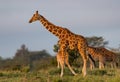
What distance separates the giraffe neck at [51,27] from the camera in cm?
1936

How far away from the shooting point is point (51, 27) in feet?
64.8

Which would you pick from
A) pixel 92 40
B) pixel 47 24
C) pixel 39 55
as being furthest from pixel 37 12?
pixel 39 55

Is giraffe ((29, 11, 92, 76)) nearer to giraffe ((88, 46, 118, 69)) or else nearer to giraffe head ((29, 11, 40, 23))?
giraffe head ((29, 11, 40, 23))

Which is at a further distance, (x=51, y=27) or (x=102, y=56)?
(x=102, y=56)

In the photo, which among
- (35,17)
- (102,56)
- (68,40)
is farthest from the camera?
(102,56)

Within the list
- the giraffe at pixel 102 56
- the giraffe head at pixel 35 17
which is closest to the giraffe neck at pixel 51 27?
the giraffe head at pixel 35 17

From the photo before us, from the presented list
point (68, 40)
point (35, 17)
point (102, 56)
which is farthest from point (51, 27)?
point (102, 56)

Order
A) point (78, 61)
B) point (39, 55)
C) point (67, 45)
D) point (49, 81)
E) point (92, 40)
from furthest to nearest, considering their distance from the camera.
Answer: point (39, 55) < point (92, 40) < point (78, 61) < point (67, 45) < point (49, 81)

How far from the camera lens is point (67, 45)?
747 inches

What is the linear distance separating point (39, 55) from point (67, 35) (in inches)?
1281

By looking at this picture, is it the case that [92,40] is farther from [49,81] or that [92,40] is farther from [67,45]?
[49,81]

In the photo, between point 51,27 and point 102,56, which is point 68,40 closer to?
point 51,27

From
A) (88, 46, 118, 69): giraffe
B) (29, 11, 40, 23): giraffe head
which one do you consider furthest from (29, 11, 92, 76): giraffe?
(88, 46, 118, 69): giraffe

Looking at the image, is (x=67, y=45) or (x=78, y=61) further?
(x=78, y=61)
